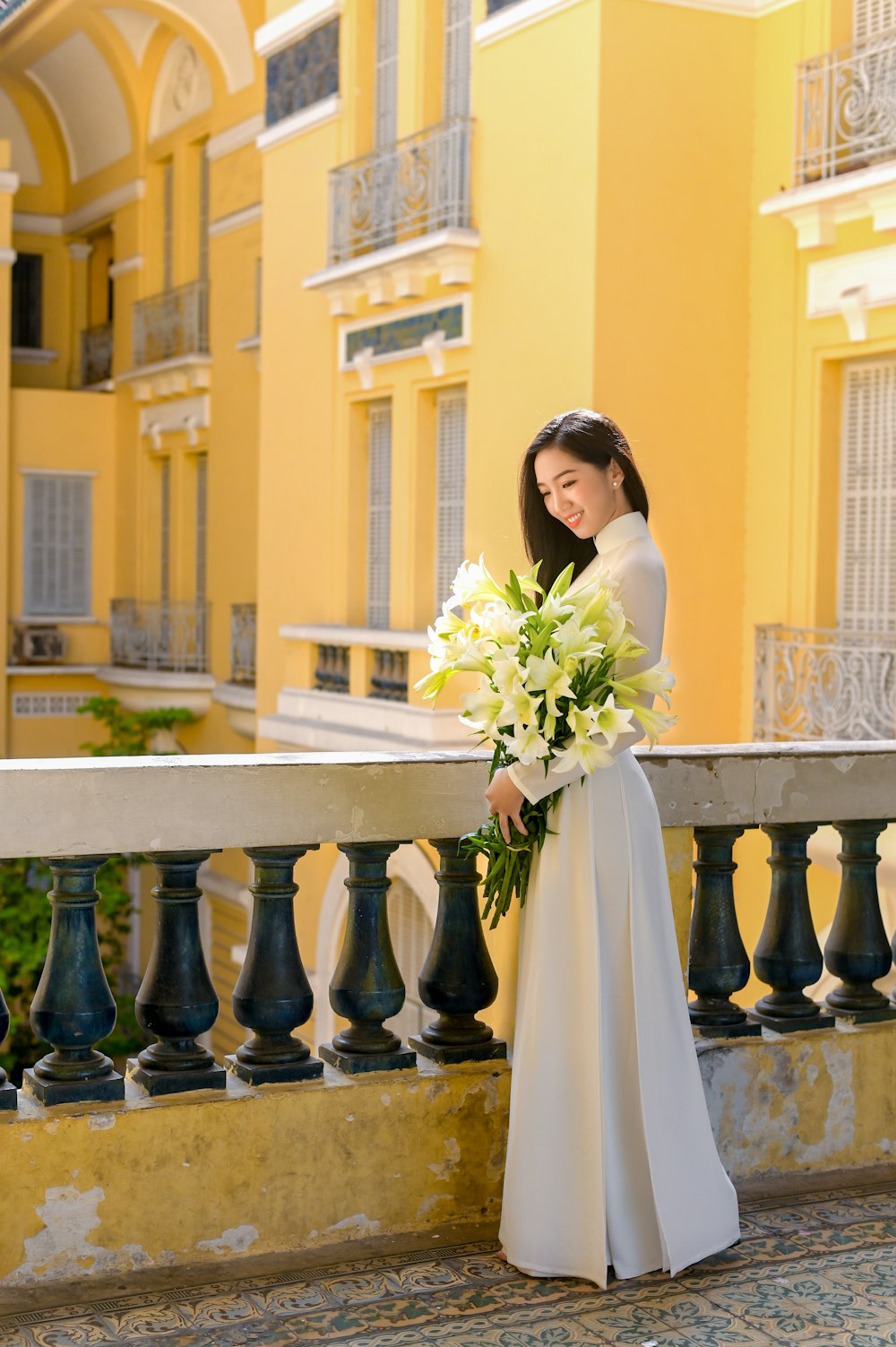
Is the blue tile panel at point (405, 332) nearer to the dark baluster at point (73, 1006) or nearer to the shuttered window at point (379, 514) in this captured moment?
the shuttered window at point (379, 514)

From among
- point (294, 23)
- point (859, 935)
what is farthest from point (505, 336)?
point (859, 935)

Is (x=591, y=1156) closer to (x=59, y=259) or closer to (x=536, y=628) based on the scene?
(x=536, y=628)

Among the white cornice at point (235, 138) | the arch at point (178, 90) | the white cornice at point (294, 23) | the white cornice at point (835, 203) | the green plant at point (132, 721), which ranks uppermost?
the arch at point (178, 90)

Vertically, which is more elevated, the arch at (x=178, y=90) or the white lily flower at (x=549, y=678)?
the arch at (x=178, y=90)

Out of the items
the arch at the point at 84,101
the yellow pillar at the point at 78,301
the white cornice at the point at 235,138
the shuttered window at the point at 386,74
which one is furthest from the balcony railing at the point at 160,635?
the shuttered window at the point at 386,74

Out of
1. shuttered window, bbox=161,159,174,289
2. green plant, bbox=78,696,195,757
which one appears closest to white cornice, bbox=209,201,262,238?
shuttered window, bbox=161,159,174,289

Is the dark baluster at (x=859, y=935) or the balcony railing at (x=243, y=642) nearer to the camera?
the dark baluster at (x=859, y=935)

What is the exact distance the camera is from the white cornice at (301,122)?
1477cm

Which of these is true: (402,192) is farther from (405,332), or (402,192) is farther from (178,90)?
(178,90)

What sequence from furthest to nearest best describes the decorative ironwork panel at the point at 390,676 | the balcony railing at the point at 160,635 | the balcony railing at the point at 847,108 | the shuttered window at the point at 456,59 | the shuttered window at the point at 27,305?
the shuttered window at the point at 27,305 → the balcony railing at the point at 160,635 → the decorative ironwork panel at the point at 390,676 → the shuttered window at the point at 456,59 → the balcony railing at the point at 847,108

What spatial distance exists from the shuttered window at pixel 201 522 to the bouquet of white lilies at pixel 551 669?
55.6 ft

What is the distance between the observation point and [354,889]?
3674 mm

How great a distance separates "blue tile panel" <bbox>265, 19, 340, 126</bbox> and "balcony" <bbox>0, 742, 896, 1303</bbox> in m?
12.2

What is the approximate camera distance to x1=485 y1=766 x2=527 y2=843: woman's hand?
3393 millimetres
